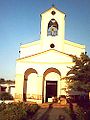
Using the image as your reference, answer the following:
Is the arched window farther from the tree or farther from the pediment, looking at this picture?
the tree

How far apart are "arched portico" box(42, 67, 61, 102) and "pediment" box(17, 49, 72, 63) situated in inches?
48.6

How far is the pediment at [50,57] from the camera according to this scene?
28688 millimetres

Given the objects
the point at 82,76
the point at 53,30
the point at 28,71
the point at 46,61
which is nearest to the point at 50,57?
the point at 46,61

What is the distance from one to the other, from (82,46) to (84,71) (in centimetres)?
1089

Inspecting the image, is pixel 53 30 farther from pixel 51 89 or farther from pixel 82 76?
pixel 82 76

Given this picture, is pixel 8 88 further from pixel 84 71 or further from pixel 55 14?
pixel 84 71

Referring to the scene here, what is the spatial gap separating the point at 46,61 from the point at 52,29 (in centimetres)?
506

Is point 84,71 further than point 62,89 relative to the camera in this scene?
No

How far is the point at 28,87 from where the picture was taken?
3067 cm

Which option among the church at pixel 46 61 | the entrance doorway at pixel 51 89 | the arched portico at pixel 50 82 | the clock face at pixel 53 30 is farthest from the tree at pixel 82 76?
the clock face at pixel 53 30

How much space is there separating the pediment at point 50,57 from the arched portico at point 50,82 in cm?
123

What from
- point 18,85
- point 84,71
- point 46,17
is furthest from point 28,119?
point 46,17

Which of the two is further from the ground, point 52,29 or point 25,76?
point 52,29

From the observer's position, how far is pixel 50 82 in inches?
1220
